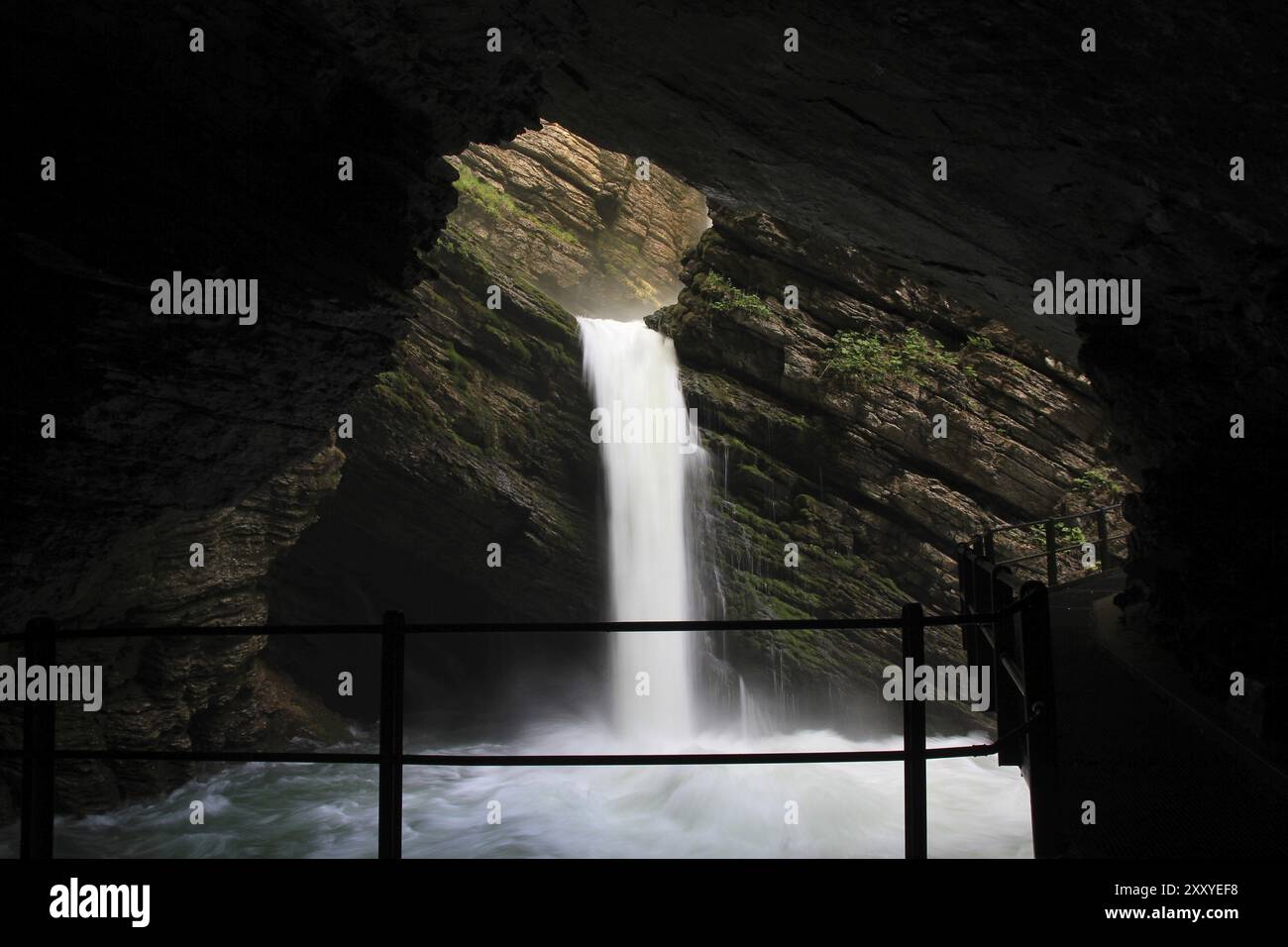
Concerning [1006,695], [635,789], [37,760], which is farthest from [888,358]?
[37,760]

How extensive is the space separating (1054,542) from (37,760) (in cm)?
1260

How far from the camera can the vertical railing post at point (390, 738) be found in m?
3.63

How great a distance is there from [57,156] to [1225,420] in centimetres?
849

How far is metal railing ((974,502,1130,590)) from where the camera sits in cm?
1082

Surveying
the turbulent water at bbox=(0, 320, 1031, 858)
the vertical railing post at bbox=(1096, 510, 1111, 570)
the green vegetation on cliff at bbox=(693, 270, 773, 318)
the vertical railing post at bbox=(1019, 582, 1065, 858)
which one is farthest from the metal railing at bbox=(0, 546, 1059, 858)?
the green vegetation on cliff at bbox=(693, 270, 773, 318)

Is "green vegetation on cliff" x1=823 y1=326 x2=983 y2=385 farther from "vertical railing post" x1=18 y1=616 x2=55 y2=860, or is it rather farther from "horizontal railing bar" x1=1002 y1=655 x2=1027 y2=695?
"vertical railing post" x1=18 y1=616 x2=55 y2=860

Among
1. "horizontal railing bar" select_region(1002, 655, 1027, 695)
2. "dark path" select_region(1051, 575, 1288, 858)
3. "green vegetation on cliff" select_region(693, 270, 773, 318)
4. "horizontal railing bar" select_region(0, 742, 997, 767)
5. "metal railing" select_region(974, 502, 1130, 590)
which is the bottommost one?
"dark path" select_region(1051, 575, 1288, 858)

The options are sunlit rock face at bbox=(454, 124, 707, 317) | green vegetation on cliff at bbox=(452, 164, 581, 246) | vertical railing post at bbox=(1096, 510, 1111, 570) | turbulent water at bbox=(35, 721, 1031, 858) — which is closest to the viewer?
turbulent water at bbox=(35, 721, 1031, 858)

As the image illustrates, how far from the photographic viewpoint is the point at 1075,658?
7.44 meters

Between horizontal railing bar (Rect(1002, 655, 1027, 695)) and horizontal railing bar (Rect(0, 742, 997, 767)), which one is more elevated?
horizontal railing bar (Rect(1002, 655, 1027, 695))

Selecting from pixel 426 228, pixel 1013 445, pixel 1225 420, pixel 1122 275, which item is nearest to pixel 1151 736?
pixel 1225 420

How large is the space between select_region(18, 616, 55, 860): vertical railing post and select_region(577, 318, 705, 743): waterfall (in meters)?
13.0

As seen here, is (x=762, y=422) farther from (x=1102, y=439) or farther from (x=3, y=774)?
(x=3, y=774)

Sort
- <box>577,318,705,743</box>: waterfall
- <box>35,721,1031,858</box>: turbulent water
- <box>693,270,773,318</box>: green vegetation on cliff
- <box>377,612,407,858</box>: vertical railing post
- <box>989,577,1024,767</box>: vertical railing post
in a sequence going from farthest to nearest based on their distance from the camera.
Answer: <box>693,270,773,318</box>: green vegetation on cliff, <box>577,318,705,743</box>: waterfall, <box>35,721,1031,858</box>: turbulent water, <box>989,577,1024,767</box>: vertical railing post, <box>377,612,407,858</box>: vertical railing post
